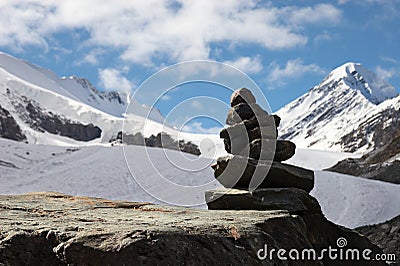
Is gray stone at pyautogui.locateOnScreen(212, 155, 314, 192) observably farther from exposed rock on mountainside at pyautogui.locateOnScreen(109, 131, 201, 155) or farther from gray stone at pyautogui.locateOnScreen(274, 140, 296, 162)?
exposed rock on mountainside at pyautogui.locateOnScreen(109, 131, 201, 155)

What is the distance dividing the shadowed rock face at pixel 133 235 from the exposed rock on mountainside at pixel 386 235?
1393 centimetres

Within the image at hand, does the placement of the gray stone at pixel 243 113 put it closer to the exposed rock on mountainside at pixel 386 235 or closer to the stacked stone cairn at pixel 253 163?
the stacked stone cairn at pixel 253 163

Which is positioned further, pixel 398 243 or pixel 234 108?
pixel 398 243

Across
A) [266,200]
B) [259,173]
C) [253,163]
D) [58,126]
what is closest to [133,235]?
[266,200]

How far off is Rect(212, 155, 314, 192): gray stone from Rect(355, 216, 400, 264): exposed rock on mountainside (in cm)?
899

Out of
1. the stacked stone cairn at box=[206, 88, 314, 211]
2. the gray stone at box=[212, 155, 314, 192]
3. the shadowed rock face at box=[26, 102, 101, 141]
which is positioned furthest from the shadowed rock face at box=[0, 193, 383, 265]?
the shadowed rock face at box=[26, 102, 101, 141]

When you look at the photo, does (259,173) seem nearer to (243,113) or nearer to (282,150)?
(282,150)

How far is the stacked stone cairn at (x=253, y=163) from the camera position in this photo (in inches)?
544

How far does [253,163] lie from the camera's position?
14711mm

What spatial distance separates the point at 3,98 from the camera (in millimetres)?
187750

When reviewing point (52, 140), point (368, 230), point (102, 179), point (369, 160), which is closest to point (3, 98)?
point (52, 140)

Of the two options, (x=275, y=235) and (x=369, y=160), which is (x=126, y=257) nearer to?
(x=275, y=235)

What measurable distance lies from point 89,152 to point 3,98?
6273 inches

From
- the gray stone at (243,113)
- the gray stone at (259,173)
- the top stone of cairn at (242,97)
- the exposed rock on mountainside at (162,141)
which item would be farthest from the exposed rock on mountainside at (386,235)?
the top stone of cairn at (242,97)
